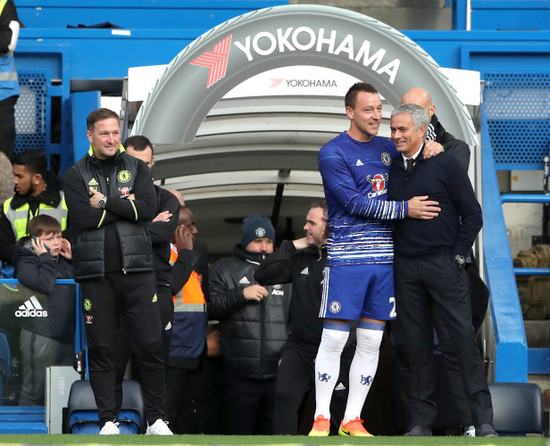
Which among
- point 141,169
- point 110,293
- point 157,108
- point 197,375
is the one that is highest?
point 157,108

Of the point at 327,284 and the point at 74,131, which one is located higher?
the point at 74,131

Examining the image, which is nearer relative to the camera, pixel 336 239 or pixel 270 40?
pixel 336 239

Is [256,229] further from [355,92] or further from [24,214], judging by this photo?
[355,92]

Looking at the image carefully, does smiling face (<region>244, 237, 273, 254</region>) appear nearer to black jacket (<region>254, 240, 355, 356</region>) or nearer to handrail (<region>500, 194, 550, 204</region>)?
black jacket (<region>254, 240, 355, 356</region>)

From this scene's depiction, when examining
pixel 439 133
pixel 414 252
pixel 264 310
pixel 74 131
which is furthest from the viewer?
pixel 74 131

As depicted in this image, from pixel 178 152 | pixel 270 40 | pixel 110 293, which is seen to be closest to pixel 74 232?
pixel 110 293

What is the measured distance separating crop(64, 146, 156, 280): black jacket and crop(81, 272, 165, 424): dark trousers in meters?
0.10

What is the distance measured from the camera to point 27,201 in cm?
939

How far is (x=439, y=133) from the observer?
24.6 feet

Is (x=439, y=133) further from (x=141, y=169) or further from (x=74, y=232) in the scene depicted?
(x=74, y=232)

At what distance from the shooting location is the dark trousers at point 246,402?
337 inches

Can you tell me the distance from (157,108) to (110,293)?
2.41m

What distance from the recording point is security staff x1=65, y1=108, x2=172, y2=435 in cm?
686

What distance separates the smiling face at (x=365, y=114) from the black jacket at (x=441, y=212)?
0.34 metres
